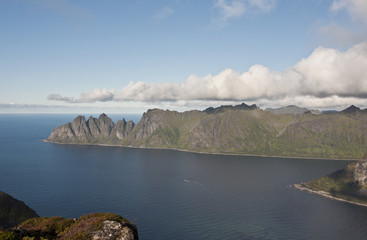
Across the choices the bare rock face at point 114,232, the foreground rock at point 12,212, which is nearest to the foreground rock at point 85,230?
the bare rock face at point 114,232

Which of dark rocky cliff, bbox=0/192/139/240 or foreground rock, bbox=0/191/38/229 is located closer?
dark rocky cliff, bbox=0/192/139/240

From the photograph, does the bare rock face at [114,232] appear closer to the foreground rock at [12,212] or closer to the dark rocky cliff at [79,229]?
the dark rocky cliff at [79,229]

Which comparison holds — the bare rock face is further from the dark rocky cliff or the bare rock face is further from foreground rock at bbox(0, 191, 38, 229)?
foreground rock at bbox(0, 191, 38, 229)

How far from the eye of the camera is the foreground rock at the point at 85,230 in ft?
147

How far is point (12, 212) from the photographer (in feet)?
486

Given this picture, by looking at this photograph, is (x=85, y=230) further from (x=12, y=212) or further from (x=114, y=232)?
(x=12, y=212)

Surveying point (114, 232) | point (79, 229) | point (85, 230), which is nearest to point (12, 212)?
point (79, 229)

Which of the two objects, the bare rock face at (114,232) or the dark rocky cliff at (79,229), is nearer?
the dark rocky cliff at (79,229)

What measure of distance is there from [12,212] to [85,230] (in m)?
133

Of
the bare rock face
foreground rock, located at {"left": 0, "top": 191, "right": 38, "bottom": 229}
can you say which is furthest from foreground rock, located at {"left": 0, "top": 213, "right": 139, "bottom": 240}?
foreground rock, located at {"left": 0, "top": 191, "right": 38, "bottom": 229}

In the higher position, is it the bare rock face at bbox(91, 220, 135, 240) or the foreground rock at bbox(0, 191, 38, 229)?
the bare rock face at bbox(91, 220, 135, 240)

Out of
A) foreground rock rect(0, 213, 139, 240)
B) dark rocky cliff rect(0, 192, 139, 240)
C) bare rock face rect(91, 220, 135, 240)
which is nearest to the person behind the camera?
dark rocky cliff rect(0, 192, 139, 240)

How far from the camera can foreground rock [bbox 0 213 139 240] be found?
44.9 metres

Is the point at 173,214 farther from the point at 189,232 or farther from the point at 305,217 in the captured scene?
the point at 305,217
